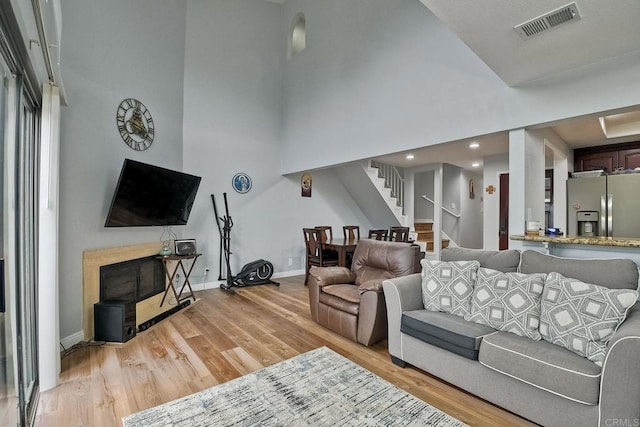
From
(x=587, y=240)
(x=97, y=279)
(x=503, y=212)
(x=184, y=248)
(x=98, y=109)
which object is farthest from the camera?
(x=503, y=212)

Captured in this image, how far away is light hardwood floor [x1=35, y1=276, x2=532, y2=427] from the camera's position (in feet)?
6.39

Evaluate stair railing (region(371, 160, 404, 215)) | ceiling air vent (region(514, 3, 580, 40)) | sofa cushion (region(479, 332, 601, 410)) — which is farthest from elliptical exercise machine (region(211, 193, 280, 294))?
ceiling air vent (region(514, 3, 580, 40))

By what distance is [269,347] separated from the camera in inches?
112

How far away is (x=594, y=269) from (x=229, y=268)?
4533mm

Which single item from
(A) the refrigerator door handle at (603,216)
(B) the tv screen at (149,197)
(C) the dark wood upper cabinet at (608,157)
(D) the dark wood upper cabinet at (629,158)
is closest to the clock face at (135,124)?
(B) the tv screen at (149,197)

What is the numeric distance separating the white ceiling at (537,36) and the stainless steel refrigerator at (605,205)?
6.50 ft

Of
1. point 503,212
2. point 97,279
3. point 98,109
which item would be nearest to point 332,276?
point 97,279

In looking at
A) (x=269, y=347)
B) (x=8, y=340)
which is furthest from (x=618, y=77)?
(x=8, y=340)

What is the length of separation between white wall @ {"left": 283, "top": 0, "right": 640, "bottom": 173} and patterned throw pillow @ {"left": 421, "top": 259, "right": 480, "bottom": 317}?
1509 millimetres

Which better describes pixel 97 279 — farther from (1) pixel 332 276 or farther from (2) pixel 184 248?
(1) pixel 332 276

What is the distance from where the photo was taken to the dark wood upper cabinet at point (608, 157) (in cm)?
441

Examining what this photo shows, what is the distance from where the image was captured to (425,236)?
705cm

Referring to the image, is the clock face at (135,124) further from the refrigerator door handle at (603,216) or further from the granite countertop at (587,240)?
the refrigerator door handle at (603,216)

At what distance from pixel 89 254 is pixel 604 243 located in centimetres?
461
